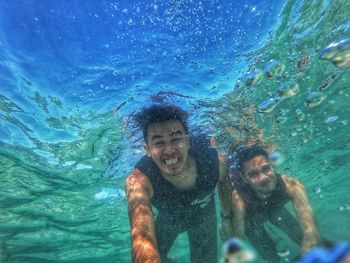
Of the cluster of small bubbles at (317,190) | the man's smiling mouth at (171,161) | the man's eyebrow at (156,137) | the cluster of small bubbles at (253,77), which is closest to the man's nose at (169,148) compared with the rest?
the man's smiling mouth at (171,161)

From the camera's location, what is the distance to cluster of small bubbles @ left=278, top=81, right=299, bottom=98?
1121 cm

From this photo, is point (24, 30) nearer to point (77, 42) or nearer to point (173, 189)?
point (77, 42)

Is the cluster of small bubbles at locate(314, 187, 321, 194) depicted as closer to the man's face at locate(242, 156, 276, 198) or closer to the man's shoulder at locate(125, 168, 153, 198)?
the man's face at locate(242, 156, 276, 198)

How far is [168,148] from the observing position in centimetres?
791

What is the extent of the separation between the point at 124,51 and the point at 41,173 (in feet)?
26.3

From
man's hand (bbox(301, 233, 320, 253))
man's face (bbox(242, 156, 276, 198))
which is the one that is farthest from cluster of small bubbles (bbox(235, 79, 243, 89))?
man's hand (bbox(301, 233, 320, 253))

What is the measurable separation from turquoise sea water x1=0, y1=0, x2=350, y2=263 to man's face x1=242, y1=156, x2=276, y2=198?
82.0 inches

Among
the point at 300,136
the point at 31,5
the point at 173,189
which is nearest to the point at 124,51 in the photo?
the point at 31,5

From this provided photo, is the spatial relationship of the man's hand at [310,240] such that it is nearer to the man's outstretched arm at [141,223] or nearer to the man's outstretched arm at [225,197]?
the man's outstretched arm at [225,197]

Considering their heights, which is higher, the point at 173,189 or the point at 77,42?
the point at 77,42

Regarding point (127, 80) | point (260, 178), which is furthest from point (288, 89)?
point (127, 80)

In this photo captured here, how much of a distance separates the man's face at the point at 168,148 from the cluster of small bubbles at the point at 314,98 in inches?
284

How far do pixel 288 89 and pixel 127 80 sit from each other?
6250 millimetres

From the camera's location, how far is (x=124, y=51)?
26.1 feet
